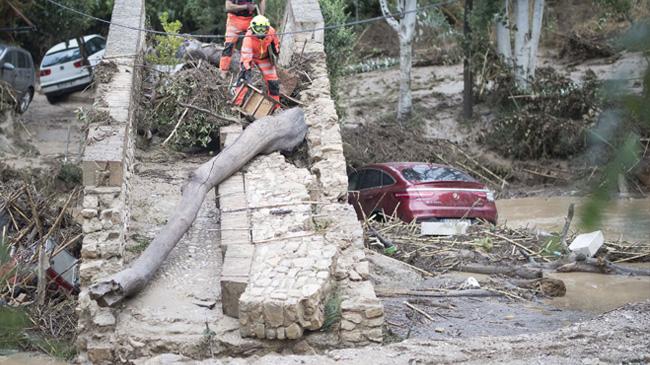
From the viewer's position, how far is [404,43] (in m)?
26.5

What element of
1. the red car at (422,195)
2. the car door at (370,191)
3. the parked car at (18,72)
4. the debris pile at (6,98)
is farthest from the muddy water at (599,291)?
the parked car at (18,72)

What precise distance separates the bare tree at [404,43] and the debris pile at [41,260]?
1252 centimetres

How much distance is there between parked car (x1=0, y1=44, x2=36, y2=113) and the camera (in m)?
25.4

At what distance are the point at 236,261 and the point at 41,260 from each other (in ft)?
11.4

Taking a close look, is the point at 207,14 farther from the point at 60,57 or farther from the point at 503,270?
the point at 503,270

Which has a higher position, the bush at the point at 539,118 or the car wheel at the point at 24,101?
the car wheel at the point at 24,101

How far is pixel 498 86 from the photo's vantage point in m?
27.0

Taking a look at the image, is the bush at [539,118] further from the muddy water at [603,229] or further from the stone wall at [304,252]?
the stone wall at [304,252]

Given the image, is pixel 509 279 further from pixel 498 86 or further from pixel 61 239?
pixel 498 86

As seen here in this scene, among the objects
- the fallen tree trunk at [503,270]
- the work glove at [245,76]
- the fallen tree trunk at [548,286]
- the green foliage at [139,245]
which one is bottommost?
the fallen tree trunk at [503,270]

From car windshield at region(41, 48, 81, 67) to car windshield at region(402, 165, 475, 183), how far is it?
18.6 metres

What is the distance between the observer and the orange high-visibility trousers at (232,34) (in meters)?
15.1

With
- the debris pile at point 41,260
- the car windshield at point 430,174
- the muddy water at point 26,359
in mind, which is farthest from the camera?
the car windshield at point 430,174

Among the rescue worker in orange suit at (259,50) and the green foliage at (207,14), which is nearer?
the rescue worker in orange suit at (259,50)
